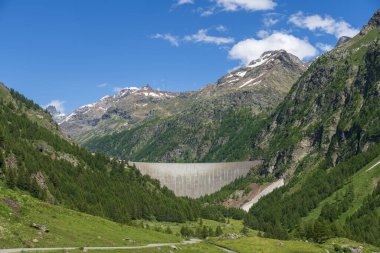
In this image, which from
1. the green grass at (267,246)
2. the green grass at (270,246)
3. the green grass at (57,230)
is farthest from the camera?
the green grass at (267,246)

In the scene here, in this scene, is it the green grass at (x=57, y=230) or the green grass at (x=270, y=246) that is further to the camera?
the green grass at (x=270, y=246)

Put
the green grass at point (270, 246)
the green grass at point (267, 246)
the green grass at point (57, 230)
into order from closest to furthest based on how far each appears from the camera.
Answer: the green grass at point (57, 230), the green grass at point (270, 246), the green grass at point (267, 246)

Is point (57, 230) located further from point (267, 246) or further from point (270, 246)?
point (270, 246)

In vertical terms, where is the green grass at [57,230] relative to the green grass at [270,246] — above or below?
above

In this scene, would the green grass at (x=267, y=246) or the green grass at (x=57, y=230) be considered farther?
the green grass at (x=267, y=246)

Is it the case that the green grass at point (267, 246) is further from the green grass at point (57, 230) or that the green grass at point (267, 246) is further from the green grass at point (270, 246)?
the green grass at point (57, 230)

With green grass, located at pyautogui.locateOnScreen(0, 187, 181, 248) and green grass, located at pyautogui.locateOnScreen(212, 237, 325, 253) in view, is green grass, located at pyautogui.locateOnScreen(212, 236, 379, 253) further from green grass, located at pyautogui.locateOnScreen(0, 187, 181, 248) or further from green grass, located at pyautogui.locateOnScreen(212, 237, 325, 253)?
green grass, located at pyautogui.locateOnScreen(0, 187, 181, 248)

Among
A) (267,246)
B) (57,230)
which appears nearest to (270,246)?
(267,246)

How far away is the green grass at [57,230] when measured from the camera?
65.1 meters

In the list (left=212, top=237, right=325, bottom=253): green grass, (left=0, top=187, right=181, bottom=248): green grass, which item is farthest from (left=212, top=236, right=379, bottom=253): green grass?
(left=0, top=187, right=181, bottom=248): green grass

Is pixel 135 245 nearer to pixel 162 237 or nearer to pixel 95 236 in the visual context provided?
pixel 95 236

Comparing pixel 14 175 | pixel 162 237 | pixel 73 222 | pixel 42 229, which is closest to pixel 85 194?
pixel 14 175

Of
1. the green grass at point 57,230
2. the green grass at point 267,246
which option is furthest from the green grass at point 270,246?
the green grass at point 57,230

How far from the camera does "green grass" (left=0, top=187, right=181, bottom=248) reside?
2564 inches
